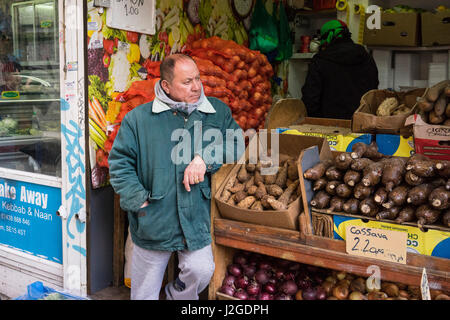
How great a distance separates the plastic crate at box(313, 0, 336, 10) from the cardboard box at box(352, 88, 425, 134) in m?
2.39

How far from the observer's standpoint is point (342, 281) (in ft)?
8.85

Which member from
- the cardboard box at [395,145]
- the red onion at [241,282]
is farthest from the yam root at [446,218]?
the red onion at [241,282]

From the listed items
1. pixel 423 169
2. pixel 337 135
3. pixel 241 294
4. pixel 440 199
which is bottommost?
pixel 241 294

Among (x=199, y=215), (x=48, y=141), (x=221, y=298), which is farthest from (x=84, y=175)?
(x=221, y=298)

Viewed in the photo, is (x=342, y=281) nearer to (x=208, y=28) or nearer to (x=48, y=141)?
(x=48, y=141)

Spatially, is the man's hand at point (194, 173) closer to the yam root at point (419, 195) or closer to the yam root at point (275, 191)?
the yam root at point (275, 191)

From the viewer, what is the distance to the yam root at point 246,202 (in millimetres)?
2691

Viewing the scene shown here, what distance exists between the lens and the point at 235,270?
9.55ft

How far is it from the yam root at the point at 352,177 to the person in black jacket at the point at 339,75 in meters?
2.10

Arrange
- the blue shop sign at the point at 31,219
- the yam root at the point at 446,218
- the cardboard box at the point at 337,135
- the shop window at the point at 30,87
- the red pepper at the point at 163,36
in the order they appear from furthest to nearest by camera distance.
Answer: the red pepper at the point at 163,36 < the blue shop sign at the point at 31,219 < the shop window at the point at 30,87 < the cardboard box at the point at 337,135 < the yam root at the point at 446,218

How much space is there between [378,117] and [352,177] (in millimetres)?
741

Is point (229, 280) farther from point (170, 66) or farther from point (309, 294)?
point (170, 66)

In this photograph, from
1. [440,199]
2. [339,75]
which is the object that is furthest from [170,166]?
[339,75]

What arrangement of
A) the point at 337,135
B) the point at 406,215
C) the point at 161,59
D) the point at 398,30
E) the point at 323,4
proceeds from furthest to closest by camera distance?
the point at 323,4 < the point at 398,30 < the point at 161,59 < the point at 337,135 < the point at 406,215
